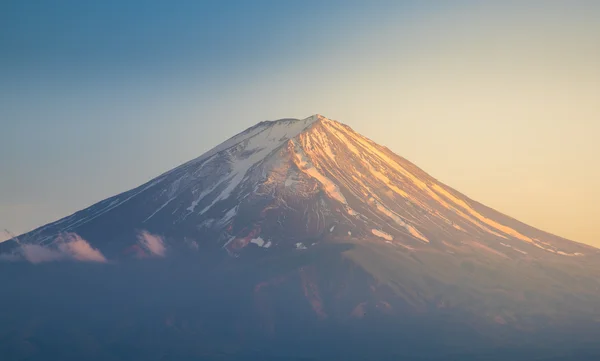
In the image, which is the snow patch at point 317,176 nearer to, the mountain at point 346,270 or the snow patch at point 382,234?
the mountain at point 346,270

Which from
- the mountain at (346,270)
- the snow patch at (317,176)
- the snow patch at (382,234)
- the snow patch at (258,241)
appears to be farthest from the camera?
the snow patch at (317,176)

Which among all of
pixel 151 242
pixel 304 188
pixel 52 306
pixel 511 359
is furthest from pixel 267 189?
pixel 511 359

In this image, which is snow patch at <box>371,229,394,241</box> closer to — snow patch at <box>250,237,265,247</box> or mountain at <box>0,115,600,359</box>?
mountain at <box>0,115,600,359</box>

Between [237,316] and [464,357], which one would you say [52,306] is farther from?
[464,357]

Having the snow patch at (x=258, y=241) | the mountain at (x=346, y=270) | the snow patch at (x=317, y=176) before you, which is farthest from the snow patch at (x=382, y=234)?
the snow patch at (x=258, y=241)

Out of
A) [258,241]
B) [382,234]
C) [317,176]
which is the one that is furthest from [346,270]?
[317,176]

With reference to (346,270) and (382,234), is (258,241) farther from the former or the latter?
(382,234)

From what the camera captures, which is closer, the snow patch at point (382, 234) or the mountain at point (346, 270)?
the mountain at point (346, 270)

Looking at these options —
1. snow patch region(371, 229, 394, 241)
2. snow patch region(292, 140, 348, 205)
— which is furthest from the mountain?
snow patch region(292, 140, 348, 205)
